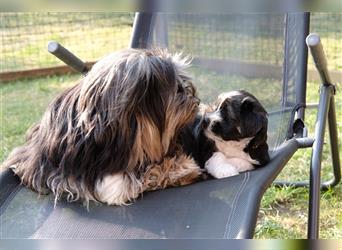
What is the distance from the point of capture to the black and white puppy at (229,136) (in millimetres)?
1963

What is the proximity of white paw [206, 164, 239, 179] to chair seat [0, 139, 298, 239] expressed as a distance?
0.05m

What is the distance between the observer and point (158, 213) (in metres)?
1.75

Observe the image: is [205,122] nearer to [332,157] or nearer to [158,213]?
[158,213]

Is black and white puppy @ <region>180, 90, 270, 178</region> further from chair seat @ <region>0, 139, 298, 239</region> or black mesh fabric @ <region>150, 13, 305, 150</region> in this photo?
black mesh fabric @ <region>150, 13, 305, 150</region>

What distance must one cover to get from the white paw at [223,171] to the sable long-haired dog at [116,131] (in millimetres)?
99

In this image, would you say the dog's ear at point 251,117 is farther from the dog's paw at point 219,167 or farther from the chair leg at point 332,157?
the chair leg at point 332,157

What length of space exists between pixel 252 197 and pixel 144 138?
40cm

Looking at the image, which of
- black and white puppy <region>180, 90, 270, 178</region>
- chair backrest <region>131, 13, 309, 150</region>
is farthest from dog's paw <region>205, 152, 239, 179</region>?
chair backrest <region>131, 13, 309, 150</region>

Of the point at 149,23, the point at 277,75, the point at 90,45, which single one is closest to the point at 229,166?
the point at 277,75

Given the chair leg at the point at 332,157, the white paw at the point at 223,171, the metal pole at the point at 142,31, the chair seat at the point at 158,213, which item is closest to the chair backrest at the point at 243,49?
the metal pole at the point at 142,31

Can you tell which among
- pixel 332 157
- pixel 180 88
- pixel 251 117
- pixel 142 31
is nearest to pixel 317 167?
pixel 251 117

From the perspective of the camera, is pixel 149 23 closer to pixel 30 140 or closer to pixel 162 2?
pixel 30 140

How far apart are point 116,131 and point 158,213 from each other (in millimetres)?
288

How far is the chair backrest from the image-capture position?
8.45ft
